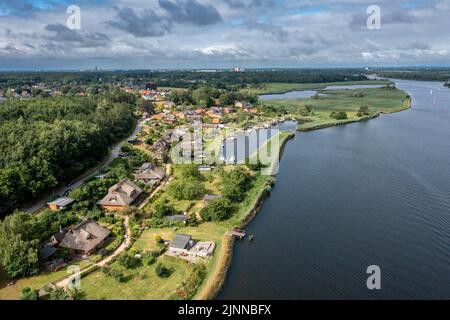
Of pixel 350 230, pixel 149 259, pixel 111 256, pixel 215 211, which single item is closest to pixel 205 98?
pixel 215 211

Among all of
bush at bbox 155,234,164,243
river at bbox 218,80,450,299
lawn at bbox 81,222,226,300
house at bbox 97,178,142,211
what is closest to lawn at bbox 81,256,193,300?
lawn at bbox 81,222,226,300

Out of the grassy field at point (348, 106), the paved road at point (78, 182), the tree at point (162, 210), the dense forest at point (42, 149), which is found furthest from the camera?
the grassy field at point (348, 106)

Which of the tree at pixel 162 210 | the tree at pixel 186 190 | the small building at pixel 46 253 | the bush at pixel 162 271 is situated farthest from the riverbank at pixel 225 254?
the small building at pixel 46 253

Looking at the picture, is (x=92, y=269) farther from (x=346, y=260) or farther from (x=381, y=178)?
(x=381, y=178)

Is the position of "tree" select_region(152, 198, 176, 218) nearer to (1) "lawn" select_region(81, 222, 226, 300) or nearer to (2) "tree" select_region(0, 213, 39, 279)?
(1) "lawn" select_region(81, 222, 226, 300)

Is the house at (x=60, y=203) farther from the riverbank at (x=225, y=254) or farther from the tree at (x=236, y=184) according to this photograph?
the riverbank at (x=225, y=254)

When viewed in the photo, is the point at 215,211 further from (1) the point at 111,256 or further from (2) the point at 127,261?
(1) the point at 111,256
